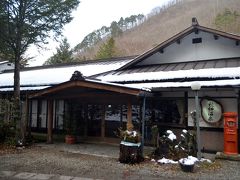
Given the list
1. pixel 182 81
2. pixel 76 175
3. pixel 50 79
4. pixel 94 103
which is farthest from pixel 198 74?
pixel 50 79

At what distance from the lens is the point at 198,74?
12.0 m

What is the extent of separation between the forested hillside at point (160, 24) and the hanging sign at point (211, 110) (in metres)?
Answer: 54.5

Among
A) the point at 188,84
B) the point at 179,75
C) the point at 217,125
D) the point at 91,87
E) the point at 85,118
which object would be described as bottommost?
the point at 217,125

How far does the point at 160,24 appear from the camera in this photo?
89312 millimetres

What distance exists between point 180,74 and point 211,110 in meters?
1.99

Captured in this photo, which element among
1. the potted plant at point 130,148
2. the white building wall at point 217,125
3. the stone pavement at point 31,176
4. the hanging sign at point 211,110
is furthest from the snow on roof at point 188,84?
the stone pavement at point 31,176

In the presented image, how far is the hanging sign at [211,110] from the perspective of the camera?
461 inches

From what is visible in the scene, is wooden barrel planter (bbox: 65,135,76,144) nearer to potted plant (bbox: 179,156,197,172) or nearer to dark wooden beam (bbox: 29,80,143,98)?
dark wooden beam (bbox: 29,80,143,98)

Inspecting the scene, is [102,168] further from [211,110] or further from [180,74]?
[180,74]

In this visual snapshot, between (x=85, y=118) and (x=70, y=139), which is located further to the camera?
(x=85, y=118)

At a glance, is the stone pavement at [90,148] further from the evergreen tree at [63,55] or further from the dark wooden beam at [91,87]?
the evergreen tree at [63,55]

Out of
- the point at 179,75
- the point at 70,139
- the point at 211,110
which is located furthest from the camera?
the point at 70,139

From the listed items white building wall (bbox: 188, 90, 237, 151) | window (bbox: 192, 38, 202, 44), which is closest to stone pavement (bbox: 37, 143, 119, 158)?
white building wall (bbox: 188, 90, 237, 151)

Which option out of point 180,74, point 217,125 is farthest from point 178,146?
point 180,74
